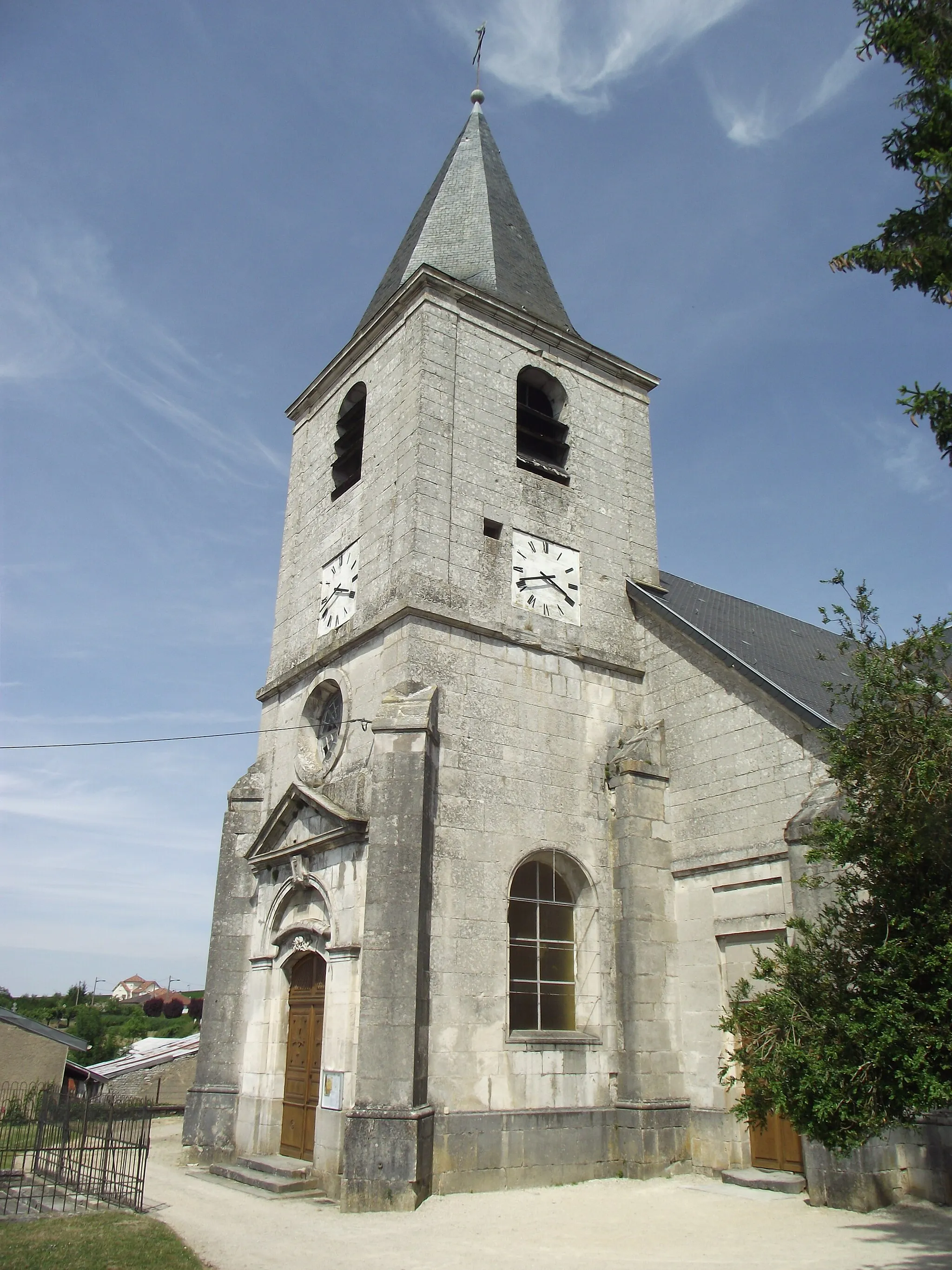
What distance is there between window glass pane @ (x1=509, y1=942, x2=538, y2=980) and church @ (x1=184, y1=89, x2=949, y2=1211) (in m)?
0.03

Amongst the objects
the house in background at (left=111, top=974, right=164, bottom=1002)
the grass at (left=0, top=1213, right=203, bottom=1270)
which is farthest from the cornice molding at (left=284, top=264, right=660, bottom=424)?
the house in background at (left=111, top=974, right=164, bottom=1002)

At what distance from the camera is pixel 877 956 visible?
16.3ft

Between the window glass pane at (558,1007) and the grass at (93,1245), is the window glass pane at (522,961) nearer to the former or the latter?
the window glass pane at (558,1007)

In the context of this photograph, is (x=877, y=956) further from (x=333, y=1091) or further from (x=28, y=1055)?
(x=28, y=1055)

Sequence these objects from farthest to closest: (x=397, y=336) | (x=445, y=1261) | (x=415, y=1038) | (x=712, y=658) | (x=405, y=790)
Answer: (x=397, y=336), (x=712, y=658), (x=405, y=790), (x=415, y=1038), (x=445, y=1261)

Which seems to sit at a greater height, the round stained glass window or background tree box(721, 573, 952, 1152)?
the round stained glass window

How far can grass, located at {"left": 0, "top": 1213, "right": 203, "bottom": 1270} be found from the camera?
6.53m

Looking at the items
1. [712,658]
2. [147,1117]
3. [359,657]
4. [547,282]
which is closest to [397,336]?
[547,282]

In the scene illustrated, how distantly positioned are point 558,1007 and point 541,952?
2.29 feet

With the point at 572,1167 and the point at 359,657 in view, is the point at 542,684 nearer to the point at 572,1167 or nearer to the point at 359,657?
the point at 359,657

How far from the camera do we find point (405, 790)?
1027 centimetres

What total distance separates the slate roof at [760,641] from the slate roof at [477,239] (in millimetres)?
5007

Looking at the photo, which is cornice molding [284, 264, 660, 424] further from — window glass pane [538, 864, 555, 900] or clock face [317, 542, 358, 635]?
window glass pane [538, 864, 555, 900]

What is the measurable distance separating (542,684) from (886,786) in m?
7.74
